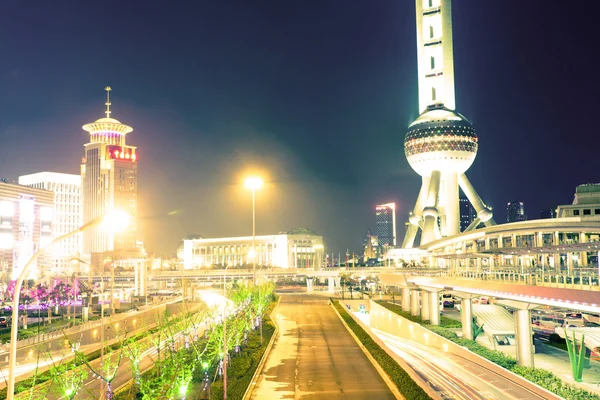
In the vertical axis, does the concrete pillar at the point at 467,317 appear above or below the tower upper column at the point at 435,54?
below

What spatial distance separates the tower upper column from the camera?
127m

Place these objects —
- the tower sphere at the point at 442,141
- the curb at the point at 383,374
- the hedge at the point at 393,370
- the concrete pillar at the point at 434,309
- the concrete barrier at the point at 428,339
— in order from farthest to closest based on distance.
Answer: the tower sphere at the point at 442,141 → the concrete pillar at the point at 434,309 → the concrete barrier at the point at 428,339 → the curb at the point at 383,374 → the hedge at the point at 393,370

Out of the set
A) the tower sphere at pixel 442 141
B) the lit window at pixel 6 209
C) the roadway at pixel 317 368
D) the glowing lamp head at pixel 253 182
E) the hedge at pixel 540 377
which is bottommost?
the hedge at pixel 540 377

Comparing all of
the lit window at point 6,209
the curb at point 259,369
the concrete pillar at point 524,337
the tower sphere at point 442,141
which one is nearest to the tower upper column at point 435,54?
the tower sphere at point 442,141

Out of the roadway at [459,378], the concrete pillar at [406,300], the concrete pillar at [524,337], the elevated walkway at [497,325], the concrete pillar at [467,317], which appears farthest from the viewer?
the concrete pillar at [406,300]

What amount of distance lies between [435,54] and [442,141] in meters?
21.2

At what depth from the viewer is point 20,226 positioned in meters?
156

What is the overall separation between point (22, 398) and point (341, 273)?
9715cm

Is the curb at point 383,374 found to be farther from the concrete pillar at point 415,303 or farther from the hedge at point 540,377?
the concrete pillar at point 415,303

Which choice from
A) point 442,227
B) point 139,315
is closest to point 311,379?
point 139,315

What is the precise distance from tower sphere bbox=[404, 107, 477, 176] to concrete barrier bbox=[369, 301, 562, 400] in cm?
4266

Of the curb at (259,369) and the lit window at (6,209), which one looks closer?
the curb at (259,369)

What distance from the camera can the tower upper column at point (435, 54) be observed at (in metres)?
127

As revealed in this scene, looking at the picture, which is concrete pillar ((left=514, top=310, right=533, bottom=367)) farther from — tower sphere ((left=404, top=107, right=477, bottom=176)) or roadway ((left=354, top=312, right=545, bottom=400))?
tower sphere ((left=404, top=107, right=477, bottom=176))
